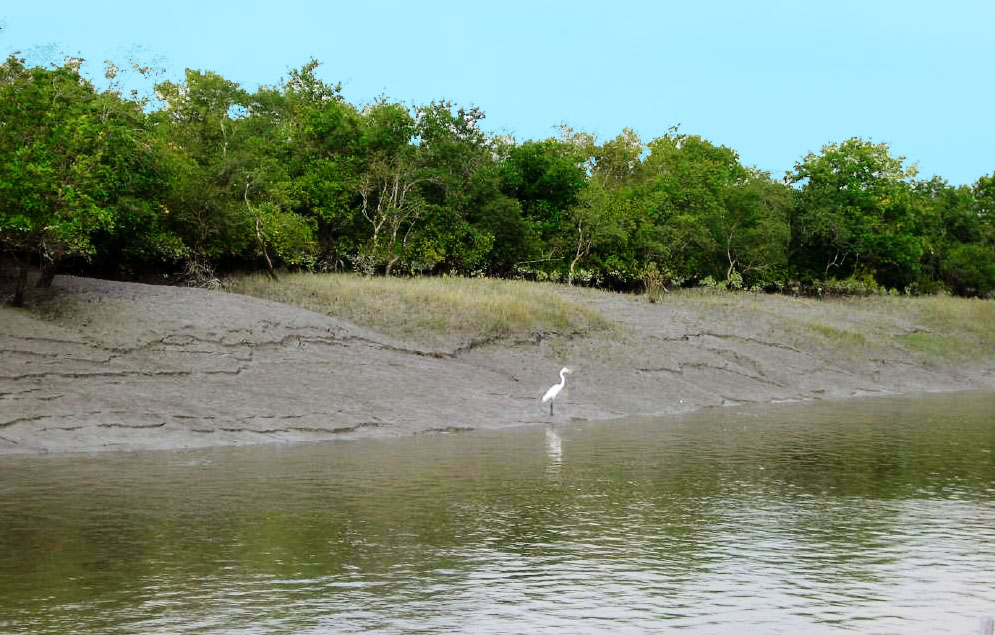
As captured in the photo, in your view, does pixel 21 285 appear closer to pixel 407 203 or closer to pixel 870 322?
pixel 407 203

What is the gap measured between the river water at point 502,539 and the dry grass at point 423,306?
11520 millimetres

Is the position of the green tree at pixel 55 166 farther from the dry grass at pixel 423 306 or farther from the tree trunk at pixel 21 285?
the dry grass at pixel 423 306

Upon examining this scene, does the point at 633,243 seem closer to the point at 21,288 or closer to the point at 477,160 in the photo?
the point at 477,160

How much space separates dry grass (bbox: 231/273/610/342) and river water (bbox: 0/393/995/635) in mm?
11520

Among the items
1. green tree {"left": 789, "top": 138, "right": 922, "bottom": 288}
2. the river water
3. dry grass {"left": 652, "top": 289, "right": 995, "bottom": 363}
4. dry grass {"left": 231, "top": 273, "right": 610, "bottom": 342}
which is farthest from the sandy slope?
green tree {"left": 789, "top": 138, "right": 922, "bottom": 288}

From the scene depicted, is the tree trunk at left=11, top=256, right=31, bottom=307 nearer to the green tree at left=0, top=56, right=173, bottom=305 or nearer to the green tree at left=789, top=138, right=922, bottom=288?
the green tree at left=0, top=56, right=173, bottom=305

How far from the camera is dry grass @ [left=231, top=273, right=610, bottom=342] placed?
36094mm

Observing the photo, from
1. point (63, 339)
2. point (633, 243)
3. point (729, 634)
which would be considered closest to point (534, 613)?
point (729, 634)

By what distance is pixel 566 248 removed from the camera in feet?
193

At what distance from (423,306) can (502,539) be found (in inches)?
930

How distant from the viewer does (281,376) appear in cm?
2844

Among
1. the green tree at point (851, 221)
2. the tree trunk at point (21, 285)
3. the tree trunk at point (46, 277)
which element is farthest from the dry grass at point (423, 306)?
the green tree at point (851, 221)

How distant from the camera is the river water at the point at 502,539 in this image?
1085 cm

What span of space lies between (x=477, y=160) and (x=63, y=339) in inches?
1221
